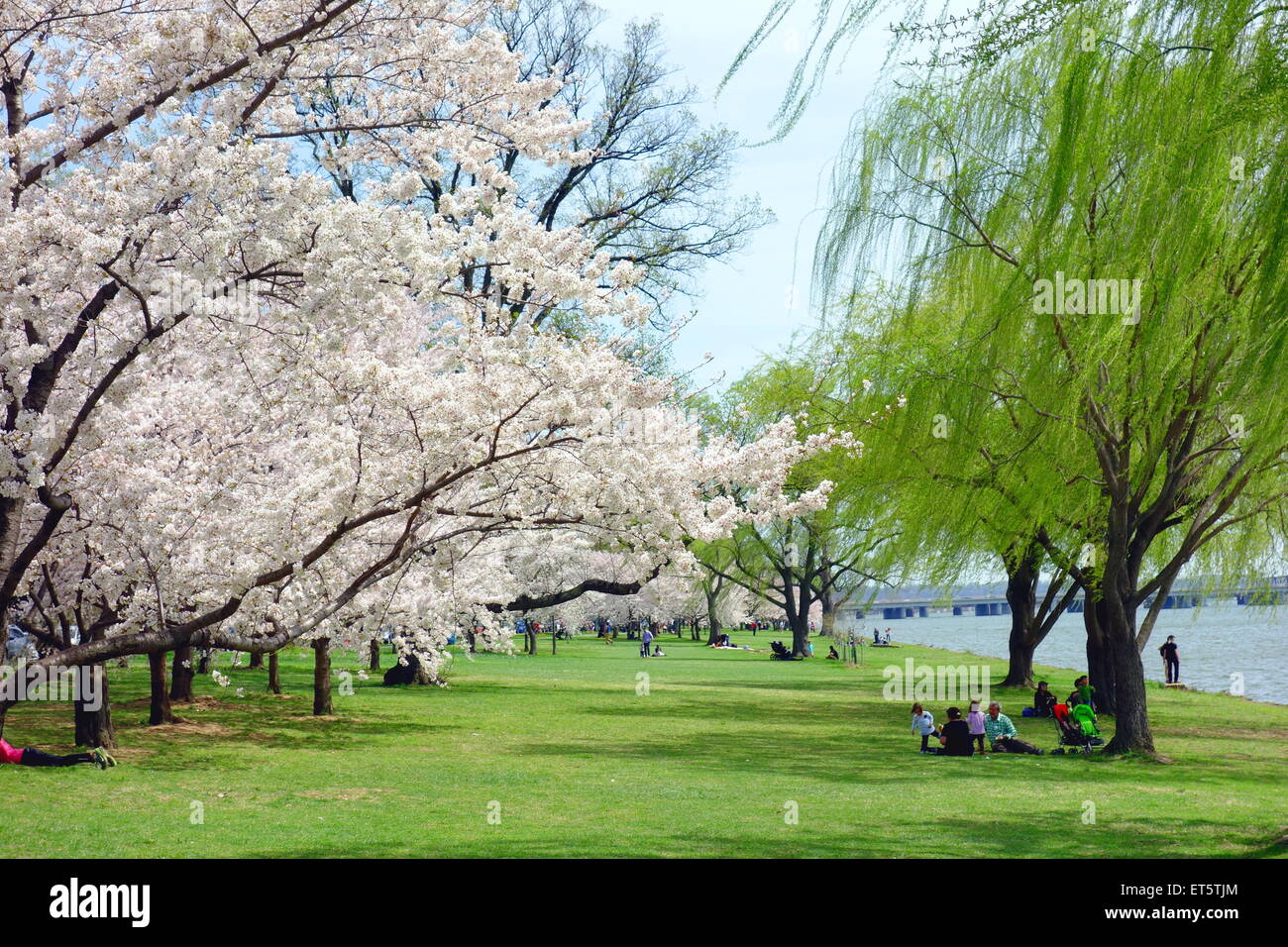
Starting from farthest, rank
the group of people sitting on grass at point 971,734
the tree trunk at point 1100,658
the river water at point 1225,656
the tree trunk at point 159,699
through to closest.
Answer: the river water at point 1225,656 < the tree trunk at point 1100,658 < the tree trunk at point 159,699 < the group of people sitting on grass at point 971,734

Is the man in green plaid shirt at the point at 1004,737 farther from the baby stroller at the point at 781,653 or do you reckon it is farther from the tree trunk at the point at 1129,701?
the baby stroller at the point at 781,653

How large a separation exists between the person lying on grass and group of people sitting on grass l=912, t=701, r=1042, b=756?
454 inches

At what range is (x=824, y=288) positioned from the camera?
17.5 m

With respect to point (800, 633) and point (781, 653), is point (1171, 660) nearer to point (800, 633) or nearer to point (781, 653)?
point (800, 633)

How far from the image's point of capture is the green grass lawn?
9758mm

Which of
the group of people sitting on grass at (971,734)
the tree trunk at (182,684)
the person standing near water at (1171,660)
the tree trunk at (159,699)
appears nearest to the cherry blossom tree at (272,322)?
the tree trunk at (159,699)

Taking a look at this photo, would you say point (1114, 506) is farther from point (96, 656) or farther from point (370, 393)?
point (96, 656)

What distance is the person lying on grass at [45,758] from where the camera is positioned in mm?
13344

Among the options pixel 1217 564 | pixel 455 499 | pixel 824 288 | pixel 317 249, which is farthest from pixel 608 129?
pixel 317 249

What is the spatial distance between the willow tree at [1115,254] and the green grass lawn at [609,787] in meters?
3.52

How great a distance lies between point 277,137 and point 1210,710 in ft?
81.3

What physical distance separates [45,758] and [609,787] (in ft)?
21.7

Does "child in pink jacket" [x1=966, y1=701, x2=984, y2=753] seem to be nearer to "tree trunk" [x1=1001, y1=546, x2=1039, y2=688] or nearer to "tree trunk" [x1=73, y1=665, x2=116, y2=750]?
"tree trunk" [x1=73, y1=665, x2=116, y2=750]

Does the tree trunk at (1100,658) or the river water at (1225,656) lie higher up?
the tree trunk at (1100,658)
